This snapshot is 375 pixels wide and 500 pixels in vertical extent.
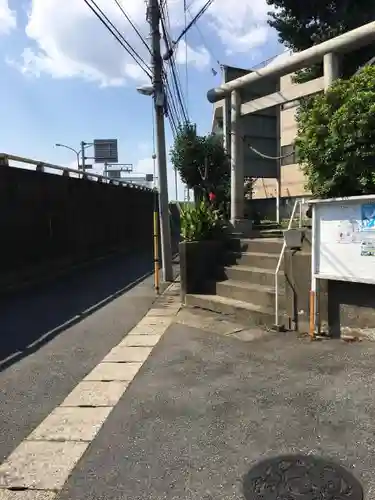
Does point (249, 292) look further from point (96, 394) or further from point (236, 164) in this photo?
point (236, 164)

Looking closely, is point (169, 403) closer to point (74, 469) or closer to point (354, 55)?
point (74, 469)

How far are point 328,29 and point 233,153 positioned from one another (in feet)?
20.7

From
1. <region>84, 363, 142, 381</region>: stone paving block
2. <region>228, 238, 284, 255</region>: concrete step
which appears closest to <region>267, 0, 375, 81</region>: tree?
<region>228, 238, 284, 255</region>: concrete step

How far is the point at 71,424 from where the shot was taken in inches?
137

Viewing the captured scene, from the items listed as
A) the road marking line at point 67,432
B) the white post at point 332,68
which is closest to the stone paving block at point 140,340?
the road marking line at point 67,432

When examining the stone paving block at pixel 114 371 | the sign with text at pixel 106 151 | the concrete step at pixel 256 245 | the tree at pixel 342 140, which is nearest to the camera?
the stone paving block at pixel 114 371

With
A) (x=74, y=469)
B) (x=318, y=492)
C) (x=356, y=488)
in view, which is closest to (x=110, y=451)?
(x=74, y=469)

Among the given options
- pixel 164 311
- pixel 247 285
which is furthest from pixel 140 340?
pixel 247 285

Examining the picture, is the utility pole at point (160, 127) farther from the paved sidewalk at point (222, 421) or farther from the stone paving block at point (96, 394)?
the stone paving block at point (96, 394)

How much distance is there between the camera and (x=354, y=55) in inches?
469

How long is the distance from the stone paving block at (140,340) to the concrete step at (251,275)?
2.07 metres

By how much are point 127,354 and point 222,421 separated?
2.05 m

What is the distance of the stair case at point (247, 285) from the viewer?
6.40 meters

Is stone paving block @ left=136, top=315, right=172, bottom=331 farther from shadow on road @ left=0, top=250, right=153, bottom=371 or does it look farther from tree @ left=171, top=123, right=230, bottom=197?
tree @ left=171, top=123, right=230, bottom=197
